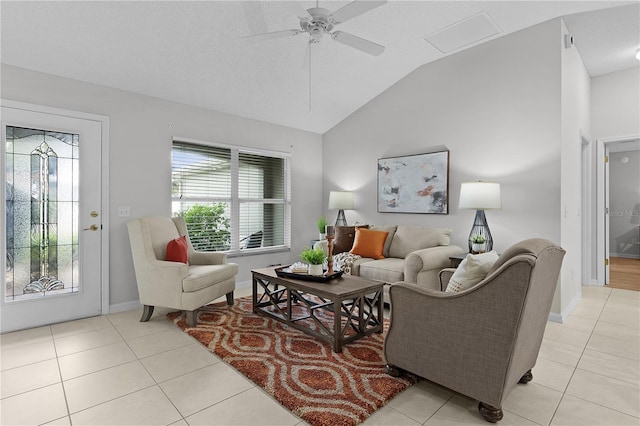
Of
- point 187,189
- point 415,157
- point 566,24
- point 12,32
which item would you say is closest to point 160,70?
point 12,32

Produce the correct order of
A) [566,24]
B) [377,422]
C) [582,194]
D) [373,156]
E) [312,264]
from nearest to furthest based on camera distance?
[377,422]
[312,264]
[566,24]
[582,194]
[373,156]

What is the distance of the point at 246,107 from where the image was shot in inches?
178

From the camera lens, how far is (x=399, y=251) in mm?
4242

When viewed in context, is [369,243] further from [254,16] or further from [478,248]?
[254,16]

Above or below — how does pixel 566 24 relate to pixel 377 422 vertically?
above

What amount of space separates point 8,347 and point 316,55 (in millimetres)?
3967

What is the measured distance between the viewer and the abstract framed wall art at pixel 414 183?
426 cm

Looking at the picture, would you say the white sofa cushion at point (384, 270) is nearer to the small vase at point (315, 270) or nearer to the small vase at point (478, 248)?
the small vase at point (478, 248)

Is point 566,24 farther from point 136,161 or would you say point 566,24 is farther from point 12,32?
point 12,32

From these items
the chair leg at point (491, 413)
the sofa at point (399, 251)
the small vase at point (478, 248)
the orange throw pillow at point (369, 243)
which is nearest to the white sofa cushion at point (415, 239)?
the sofa at point (399, 251)

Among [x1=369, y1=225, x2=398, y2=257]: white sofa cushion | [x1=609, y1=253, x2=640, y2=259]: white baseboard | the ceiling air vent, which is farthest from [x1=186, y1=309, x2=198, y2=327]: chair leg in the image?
[x1=609, y1=253, x2=640, y2=259]: white baseboard

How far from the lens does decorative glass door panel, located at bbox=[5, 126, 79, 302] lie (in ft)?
10.1

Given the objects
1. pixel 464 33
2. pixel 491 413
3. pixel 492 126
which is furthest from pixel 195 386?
pixel 464 33

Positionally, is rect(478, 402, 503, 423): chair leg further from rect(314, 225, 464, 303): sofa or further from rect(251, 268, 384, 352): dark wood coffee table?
rect(314, 225, 464, 303): sofa
